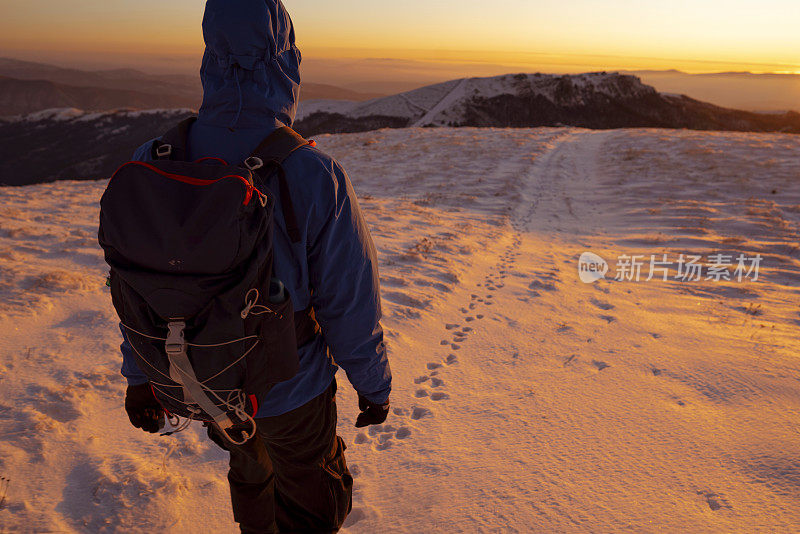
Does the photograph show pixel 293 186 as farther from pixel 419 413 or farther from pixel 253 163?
pixel 419 413

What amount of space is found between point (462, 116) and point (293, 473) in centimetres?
11951

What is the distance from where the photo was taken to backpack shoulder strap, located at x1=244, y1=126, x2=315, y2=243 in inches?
58.7

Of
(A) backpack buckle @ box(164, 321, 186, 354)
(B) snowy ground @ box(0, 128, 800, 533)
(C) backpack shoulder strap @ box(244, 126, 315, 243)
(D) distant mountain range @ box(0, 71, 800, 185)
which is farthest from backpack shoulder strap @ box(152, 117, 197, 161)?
(D) distant mountain range @ box(0, 71, 800, 185)

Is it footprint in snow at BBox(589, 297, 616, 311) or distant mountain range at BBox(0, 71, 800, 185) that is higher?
distant mountain range at BBox(0, 71, 800, 185)

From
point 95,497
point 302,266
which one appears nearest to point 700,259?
point 302,266

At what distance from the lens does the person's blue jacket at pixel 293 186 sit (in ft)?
5.15

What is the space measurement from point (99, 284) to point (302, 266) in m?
5.03

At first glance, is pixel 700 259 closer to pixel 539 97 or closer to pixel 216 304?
pixel 216 304

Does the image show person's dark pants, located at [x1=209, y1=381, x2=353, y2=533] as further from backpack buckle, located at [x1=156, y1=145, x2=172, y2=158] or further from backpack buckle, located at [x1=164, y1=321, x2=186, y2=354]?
backpack buckle, located at [x1=156, y1=145, x2=172, y2=158]

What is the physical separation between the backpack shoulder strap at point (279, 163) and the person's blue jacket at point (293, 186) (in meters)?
0.04

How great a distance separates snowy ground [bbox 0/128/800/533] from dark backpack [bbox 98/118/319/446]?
1636mm

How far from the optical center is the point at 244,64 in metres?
1.60

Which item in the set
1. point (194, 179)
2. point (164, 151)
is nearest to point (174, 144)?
point (164, 151)

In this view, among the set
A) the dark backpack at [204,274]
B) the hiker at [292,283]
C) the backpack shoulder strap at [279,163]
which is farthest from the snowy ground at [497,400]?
the backpack shoulder strap at [279,163]
